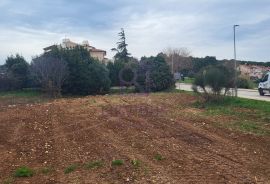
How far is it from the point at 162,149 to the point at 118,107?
8.57m

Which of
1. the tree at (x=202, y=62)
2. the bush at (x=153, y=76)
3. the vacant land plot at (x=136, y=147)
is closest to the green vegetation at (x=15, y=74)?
the bush at (x=153, y=76)

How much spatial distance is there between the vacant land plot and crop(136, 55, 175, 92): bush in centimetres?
1623

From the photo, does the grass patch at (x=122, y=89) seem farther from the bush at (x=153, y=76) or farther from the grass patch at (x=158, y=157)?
the grass patch at (x=158, y=157)

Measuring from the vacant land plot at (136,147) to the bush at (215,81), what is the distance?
13.0 feet

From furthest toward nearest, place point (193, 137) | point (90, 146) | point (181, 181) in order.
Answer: point (193, 137), point (90, 146), point (181, 181)

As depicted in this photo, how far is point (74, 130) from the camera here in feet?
37.4

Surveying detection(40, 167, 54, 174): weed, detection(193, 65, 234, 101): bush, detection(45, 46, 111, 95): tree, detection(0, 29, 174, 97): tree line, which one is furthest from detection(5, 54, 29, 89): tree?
detection(40, 167, 54, 174): weed

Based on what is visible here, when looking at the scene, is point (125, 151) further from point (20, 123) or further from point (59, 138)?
point (20, 123)

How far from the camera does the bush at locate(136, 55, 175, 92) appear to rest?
31141 mm

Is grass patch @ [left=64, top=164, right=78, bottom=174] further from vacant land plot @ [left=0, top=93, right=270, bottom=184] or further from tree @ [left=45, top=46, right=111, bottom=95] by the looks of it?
tree @ [left=45, top=46, right=111, bottom=95]

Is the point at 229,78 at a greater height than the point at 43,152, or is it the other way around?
the point at 229,78

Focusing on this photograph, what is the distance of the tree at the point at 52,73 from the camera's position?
26.9m

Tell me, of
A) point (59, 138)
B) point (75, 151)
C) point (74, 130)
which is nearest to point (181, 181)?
point (75, 151)

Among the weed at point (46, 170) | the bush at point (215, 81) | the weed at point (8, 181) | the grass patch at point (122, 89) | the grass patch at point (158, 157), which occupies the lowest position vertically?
the weed at point (8, 181)
